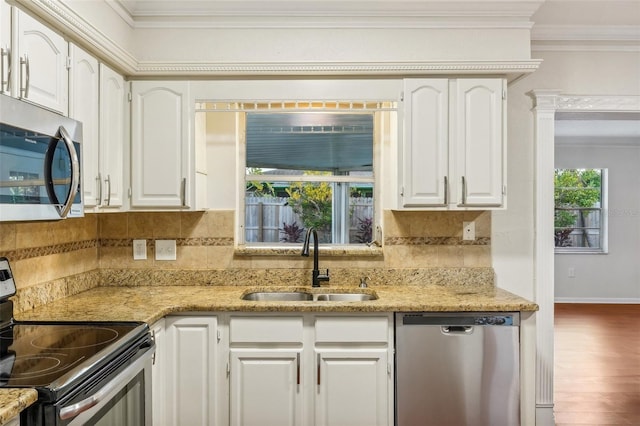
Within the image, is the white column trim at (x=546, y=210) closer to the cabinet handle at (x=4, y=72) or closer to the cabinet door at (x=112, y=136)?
the cabinet door at (x=112, y=136)

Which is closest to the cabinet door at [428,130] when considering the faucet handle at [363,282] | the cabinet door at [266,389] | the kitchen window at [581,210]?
the faucet handle at [363,282]

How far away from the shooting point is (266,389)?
241 cm

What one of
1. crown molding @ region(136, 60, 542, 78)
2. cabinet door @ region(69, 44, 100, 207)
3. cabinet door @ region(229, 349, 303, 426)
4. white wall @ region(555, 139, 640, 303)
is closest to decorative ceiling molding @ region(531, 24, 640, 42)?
crown molding @ region(136, 60, 542, 78)

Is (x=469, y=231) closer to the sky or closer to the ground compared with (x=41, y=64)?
closer to the ground

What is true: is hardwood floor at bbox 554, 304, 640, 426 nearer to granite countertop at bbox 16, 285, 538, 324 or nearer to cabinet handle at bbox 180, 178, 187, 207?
granite countertop at bbox 16, 285, 538, 324

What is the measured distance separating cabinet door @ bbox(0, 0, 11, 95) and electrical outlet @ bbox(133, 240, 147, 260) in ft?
4.86

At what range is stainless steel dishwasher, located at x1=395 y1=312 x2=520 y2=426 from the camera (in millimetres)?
2379

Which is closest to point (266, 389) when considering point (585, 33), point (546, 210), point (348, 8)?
point (546, 210)

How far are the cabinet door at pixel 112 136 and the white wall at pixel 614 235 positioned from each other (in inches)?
256

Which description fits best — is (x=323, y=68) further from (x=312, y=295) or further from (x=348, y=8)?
(x=312, y=295)

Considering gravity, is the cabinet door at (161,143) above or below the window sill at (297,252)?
above

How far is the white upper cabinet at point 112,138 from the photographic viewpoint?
2.38 meters

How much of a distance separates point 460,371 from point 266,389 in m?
1.01

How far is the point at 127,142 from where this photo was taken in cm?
265
